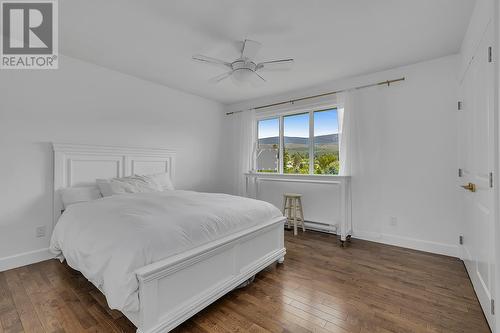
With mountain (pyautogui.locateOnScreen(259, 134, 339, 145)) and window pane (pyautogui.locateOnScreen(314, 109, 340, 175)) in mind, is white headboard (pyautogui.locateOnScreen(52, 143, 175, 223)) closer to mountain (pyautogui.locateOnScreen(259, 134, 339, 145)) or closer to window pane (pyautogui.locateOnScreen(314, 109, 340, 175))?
mountain (pyautogui.locateOnScreen(259, 134, 339, 145))

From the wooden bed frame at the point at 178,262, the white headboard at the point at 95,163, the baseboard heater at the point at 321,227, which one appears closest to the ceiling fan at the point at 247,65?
the wooden bed frame at the point at 178,262

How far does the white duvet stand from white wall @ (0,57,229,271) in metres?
0.55

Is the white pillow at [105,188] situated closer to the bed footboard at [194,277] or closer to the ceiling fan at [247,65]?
the bed footboard at [194,277]

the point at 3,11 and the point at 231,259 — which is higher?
the point at 3,11

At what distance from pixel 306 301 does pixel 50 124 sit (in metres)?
3.39

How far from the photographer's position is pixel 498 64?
4.19ft

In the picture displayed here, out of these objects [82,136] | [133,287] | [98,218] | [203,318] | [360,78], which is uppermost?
→ [360,78]

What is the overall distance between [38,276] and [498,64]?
13.1 ft

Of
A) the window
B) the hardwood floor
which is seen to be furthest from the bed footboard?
the window

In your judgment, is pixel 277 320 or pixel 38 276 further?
pixel 38 276

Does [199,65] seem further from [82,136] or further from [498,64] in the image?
[498,64]

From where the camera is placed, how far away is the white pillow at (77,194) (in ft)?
8.65

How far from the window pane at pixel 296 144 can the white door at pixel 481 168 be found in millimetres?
2184

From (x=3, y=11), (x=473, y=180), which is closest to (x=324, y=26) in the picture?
(x=473, y=180)
